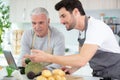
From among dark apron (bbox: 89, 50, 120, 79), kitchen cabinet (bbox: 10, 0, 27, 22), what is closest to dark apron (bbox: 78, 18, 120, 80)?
dark apron (bbox: 89, 50, 120, 79)

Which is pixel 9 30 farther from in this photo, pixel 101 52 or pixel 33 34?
pixel 101 52

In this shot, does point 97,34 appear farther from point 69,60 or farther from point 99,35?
point 69,60

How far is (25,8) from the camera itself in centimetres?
489

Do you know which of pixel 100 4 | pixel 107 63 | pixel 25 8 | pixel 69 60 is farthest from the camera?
pixel 25 8

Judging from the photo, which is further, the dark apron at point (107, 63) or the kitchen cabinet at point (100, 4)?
the kitchen cabinet at point (100, 4)

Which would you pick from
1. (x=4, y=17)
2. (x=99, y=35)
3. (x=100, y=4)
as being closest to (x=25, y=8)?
(x=4, y=17)

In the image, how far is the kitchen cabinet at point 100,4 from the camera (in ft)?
13.7

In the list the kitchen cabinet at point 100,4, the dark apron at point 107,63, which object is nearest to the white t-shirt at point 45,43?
the dark apron at point 107,63

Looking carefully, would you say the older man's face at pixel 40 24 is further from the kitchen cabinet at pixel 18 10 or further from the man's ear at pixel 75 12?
the kitchen cabinet at pixel 18 10

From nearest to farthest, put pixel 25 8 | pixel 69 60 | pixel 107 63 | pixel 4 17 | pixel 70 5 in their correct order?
pixel 69 60
pixel 70 5
pixel 107 63
pixel 25 8
pixel 4 17

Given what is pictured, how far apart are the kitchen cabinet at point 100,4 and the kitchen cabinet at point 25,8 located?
2.04 feet

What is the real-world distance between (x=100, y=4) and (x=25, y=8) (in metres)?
1.45

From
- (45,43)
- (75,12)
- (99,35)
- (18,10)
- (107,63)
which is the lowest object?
(107,63)

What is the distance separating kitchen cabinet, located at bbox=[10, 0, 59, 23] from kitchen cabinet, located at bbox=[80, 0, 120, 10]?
620 millimetres
